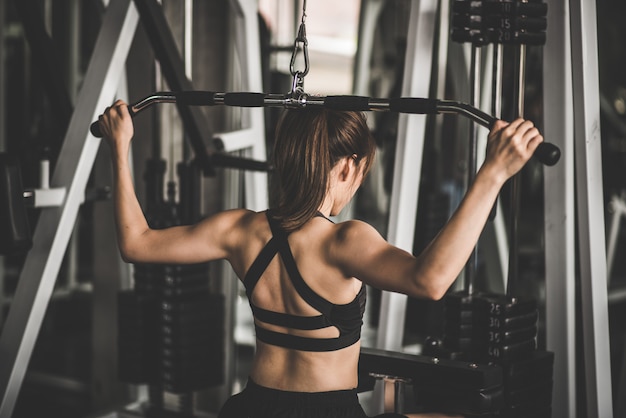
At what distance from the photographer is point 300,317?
6.06 ft

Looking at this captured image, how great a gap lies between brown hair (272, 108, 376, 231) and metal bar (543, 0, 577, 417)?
2.96 ft

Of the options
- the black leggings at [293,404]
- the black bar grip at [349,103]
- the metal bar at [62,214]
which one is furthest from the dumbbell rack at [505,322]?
the metal bar at [62,214]

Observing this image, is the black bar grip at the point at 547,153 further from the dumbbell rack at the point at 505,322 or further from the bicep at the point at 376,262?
the dumbbell rack at the point at 505,322

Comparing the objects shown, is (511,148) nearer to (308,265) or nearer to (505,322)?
(308,265)

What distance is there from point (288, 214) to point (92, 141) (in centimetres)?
123

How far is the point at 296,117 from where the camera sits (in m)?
1.84

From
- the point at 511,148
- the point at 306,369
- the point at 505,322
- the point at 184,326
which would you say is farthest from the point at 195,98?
the point at 184,326

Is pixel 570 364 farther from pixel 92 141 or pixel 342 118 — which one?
pixel 92 141

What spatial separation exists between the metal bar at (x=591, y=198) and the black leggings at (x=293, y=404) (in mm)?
869

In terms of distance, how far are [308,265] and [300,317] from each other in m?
0.12

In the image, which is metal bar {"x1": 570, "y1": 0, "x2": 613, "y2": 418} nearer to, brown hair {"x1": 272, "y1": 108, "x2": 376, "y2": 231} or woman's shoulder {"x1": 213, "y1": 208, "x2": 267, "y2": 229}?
brown hair {"x1": 272, "y1": 108, "x2": 376, "y2": 231}

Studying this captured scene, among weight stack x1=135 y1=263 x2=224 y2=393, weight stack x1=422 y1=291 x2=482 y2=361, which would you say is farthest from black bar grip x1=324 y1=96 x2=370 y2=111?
weight stack x1=135 y1=263 x2=224 y2=393

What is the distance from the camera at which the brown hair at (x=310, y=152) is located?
180cm

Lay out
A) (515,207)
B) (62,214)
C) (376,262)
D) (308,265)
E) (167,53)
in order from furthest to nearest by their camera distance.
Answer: (167,53) → (62,214) → (515,207) → (308,265) → (376,262)
